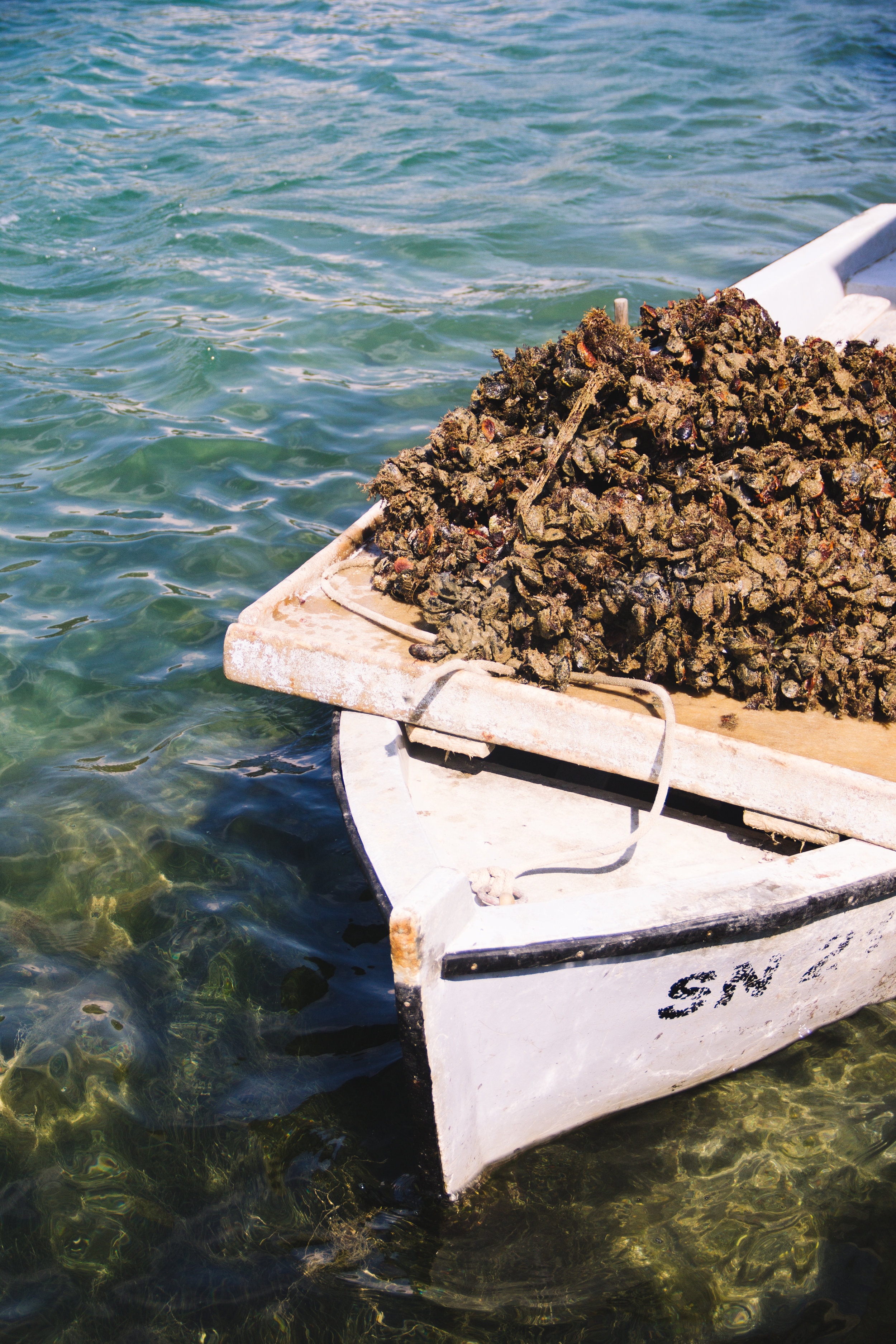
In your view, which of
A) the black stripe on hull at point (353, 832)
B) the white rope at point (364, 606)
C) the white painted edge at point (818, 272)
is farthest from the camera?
the white painted edge at point (818, 272)

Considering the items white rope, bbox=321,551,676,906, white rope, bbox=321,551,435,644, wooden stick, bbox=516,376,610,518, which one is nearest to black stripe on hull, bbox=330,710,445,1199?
white rope, bbox=321,551,676,906

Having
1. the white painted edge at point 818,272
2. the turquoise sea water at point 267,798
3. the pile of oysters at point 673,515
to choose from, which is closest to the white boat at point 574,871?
the pile of oysters at point 673,515

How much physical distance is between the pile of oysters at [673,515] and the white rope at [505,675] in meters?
0.06

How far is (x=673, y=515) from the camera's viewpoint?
3.15m

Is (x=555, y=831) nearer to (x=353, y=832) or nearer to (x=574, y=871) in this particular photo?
(x=574, y=871)

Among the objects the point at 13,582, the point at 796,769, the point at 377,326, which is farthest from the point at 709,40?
the point at 796,769

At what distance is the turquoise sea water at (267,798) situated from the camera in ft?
8.39

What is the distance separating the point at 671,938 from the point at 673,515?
136cm

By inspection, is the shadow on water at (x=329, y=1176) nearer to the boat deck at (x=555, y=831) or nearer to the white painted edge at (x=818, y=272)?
the boat deck at (x=555, y=831)

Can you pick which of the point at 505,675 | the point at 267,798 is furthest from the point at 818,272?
the point at 267,798

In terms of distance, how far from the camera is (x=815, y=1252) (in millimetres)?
2607

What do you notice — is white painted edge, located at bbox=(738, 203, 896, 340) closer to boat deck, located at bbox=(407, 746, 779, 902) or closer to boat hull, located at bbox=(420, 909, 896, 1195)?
boat deck, located at bbox=(407, 746, 779, 902)

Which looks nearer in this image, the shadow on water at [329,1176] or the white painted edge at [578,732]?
the shadow on water at [329,1176]

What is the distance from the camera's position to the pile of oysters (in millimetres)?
3064
